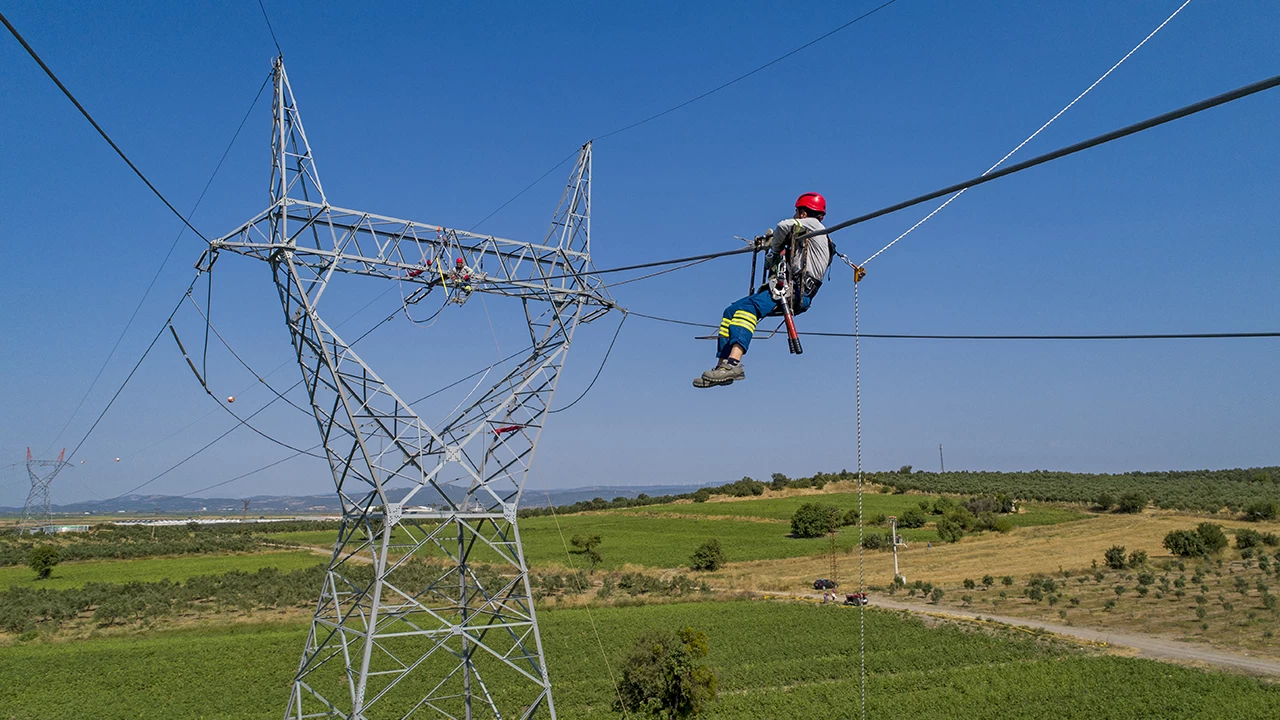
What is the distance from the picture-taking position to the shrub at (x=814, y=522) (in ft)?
280

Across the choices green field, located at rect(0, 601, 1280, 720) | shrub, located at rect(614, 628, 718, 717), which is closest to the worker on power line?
shrub, located at rect(614, 628, 718, 717)

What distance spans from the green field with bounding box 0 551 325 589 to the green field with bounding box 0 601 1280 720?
2501 cm

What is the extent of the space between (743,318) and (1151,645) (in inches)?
1602

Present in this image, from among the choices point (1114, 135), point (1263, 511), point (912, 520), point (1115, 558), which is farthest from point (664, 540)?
point (1114, 135)

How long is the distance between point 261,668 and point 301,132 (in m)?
27.9

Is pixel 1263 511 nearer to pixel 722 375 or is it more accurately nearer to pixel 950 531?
pixel 950 531

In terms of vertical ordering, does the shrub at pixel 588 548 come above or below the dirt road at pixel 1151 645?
above

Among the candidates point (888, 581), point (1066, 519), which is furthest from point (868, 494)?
point (888, 581)

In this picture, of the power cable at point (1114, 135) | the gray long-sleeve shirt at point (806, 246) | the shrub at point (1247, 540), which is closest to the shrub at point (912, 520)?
the shrub at point (1247, 540)

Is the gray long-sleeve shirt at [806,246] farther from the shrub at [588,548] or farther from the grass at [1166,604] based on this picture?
the shrub at [588,548]

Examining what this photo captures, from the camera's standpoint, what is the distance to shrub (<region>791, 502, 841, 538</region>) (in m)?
85.3

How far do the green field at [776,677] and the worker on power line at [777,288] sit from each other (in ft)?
67.4

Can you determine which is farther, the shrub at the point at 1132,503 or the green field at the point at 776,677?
the shrub at the point at 1132,503

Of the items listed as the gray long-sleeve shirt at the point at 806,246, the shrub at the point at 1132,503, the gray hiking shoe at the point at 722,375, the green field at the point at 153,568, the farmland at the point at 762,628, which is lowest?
the green field at the point at 153,568
